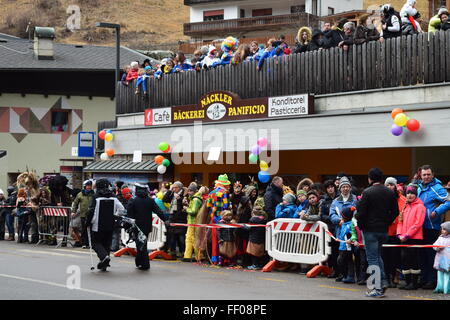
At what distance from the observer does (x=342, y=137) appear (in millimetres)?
20469

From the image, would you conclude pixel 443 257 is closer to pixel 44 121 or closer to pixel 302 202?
pixel 302 202

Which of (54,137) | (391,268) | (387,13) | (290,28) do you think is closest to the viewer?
(391,268)

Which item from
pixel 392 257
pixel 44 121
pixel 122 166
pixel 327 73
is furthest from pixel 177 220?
pixel 44 121

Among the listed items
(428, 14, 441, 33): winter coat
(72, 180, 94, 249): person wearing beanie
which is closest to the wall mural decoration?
(72, 180, 94, 249): person wearing beanie

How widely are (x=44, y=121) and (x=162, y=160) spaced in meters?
18.1

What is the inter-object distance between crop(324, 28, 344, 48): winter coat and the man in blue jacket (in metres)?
7.94

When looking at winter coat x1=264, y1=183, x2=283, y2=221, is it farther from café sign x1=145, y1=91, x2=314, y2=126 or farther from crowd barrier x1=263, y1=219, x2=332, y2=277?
café sign x1=145, y1=91, x2=314, y2=126

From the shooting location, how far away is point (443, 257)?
13.2m

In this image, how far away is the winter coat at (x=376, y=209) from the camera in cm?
1256

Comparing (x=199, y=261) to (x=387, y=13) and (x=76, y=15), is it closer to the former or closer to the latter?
(x=387, y=13)

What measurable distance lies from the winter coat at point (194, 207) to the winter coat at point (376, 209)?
639 cm

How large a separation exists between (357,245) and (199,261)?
4.90m
